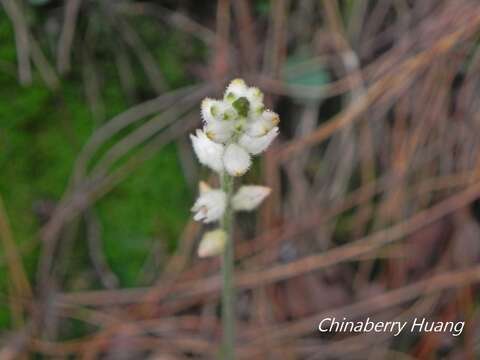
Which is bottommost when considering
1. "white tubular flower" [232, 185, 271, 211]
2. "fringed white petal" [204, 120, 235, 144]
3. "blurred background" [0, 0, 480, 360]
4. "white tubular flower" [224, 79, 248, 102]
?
"white tubular flower" [232, 185, 271, 211]

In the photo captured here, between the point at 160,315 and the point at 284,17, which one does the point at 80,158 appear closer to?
the point at 160,315

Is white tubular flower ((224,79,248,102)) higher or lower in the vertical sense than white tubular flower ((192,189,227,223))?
higher

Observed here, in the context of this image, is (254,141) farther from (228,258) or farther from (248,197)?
(228,258)

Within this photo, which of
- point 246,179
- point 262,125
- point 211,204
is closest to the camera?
point 262,125

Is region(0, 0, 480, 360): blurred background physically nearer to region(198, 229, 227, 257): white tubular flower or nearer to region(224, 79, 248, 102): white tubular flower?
region(198, 229, 227, 257): white tubular flower

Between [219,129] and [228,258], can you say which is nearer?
[219,129]

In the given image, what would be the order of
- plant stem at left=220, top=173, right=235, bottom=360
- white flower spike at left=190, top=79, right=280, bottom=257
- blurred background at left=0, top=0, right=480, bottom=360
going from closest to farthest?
white flower spike at left=190, top=79, right=280, bottom=257 → plant stem at left=220, top=173, right=235, bottom=360 → blurred background at left=0, top=0, right=480, bottom=360

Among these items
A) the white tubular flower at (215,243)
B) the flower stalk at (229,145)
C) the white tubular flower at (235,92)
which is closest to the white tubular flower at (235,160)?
the flower stalk at (229,145)

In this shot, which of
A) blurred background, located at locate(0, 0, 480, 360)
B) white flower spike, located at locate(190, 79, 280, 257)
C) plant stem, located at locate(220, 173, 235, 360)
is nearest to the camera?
white flower spike, located at locate(190, 79, 280, 257)

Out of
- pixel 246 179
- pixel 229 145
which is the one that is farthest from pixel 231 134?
pixel 246 179

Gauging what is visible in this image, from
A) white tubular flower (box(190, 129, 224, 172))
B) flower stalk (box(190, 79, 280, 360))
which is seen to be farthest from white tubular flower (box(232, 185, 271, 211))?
white tubular flower (box(190, 129, 224, 172))
